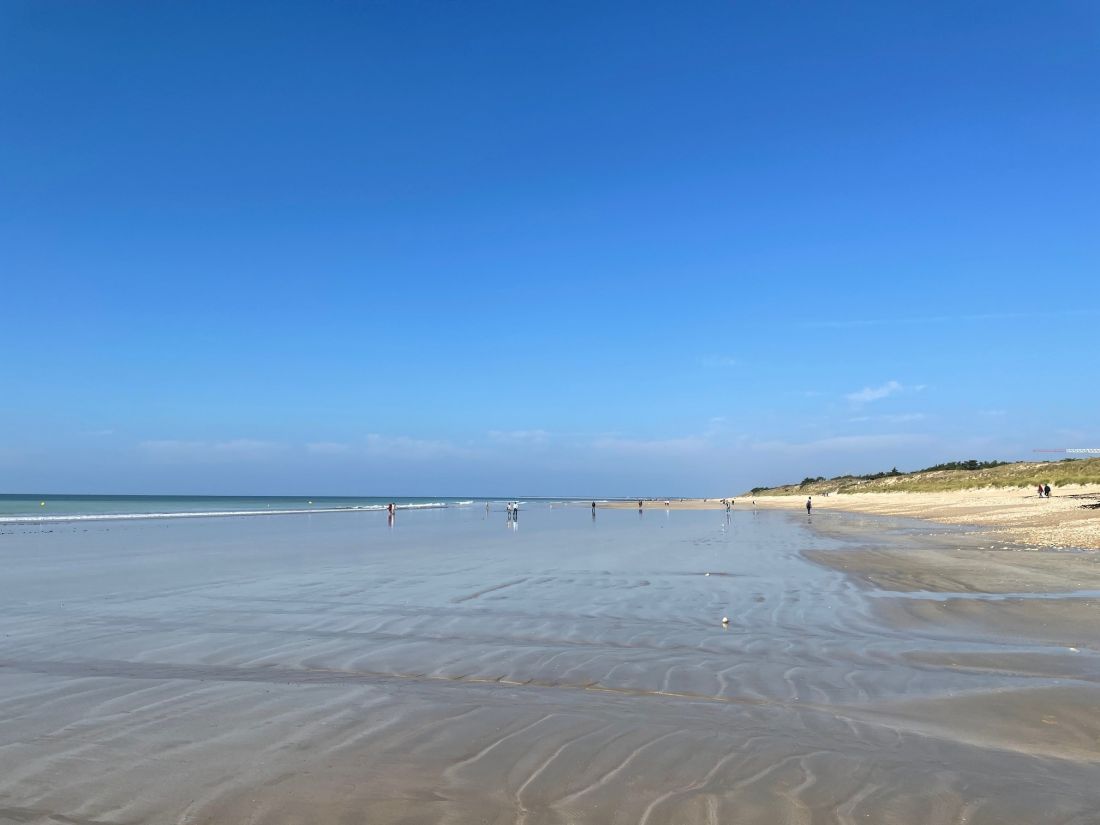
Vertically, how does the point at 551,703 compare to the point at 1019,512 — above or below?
below

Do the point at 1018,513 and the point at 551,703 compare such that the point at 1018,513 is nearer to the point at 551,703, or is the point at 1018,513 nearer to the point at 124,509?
the point at 551,703

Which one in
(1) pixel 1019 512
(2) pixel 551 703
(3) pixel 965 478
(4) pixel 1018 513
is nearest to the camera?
(2) pixel 551 703

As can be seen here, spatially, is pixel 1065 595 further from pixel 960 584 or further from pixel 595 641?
pixel 595 641

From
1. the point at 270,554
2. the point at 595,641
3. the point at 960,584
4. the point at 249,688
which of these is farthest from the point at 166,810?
the point at 270,554

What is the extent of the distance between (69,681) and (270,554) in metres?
18.4

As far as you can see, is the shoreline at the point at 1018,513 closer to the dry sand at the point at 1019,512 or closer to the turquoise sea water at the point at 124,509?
the dry sand at the point at 1019,512

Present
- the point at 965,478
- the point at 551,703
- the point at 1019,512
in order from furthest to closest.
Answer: the point at 965,478, the point at 1019,512, the point at 551,703

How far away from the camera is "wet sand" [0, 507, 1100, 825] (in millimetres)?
4832

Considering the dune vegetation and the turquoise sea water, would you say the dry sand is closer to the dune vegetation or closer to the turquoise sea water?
the dune vegetation

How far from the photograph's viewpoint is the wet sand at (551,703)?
190 inches

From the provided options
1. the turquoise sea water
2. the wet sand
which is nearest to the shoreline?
the wet sand

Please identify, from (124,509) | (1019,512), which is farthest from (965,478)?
(124,509)

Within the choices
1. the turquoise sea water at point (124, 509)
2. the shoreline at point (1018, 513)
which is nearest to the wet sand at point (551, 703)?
the shoreline at point (1018, 513)

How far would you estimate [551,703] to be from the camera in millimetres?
7090
